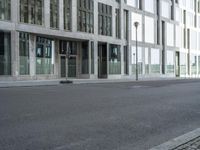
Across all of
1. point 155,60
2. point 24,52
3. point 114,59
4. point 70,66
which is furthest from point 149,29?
point 24,52

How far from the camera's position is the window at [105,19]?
161 ft

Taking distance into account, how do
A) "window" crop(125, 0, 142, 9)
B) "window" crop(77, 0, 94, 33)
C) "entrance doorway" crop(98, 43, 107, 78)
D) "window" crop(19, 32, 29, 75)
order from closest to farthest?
1. "window" crop(19, 32, 29, 75)
2. "window" crop(77, 0, 94, 33)
3. "entrance doorway" crop(98, 43, 107, 78)
4. "window" crop(125, 0, 142, 9)

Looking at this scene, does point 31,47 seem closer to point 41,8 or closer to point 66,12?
point 41,8

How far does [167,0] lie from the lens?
230 ft

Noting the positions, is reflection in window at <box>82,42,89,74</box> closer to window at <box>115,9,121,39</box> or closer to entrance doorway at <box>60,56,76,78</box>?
entrance doorway at <box>60,56,76,78</box>

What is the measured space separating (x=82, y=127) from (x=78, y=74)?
38184 mm

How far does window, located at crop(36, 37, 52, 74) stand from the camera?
4009cm

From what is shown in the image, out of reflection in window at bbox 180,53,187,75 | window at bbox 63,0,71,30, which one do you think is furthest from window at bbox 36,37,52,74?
reflection in window at bbox 180,53,187,75

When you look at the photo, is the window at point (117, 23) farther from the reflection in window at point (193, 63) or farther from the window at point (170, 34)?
the reflection in window at point (193, 63)

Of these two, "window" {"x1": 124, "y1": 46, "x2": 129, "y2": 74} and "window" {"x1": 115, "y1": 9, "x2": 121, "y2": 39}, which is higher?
"window" {"x1": 115, "y1": 9, "x2": 121, "y2": 39}

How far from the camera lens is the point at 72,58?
46.8 metres

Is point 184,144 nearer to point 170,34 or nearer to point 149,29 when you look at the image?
point 149,29

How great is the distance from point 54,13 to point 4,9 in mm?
7240

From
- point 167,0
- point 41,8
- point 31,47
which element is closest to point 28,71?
point 31,47
